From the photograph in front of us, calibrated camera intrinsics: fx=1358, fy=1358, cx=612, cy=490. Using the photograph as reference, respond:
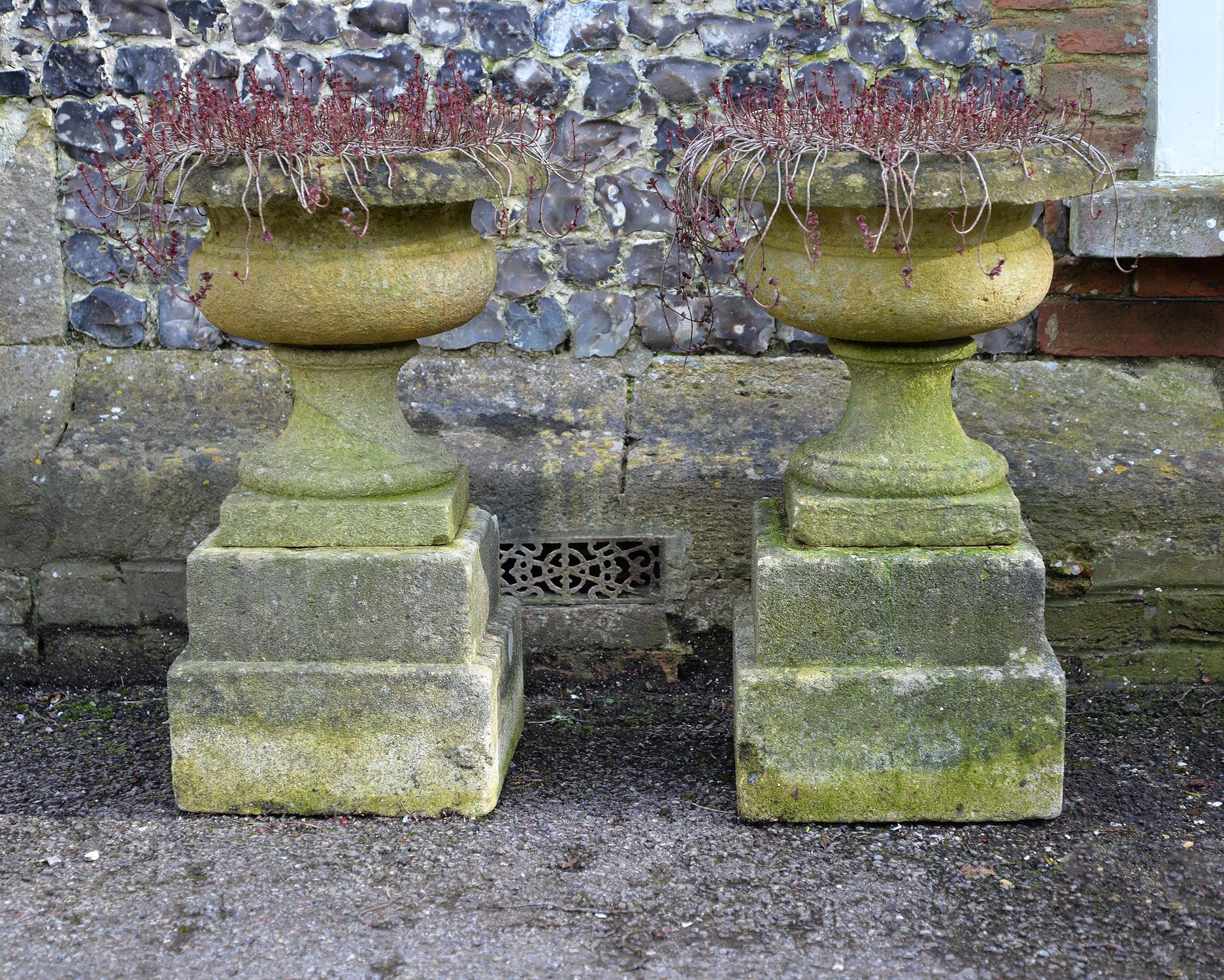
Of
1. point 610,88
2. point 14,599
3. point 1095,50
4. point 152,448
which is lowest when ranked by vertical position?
point 14,599

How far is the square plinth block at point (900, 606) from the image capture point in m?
2.88

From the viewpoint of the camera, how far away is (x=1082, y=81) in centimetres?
379

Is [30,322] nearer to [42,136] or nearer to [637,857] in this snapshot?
[42,136]

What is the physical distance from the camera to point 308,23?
386 cm

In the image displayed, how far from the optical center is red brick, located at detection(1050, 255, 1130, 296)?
12.8 ft

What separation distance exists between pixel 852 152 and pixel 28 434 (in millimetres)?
2494

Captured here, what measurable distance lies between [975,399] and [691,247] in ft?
3.80

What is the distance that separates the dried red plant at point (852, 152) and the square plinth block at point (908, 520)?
47cm

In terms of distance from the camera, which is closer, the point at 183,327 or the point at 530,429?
the point at 530,429

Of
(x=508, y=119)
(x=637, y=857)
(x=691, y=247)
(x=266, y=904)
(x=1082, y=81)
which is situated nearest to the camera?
(x=266, y=904)

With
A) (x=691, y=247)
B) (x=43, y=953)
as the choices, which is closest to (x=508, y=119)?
(x=691, y=247)

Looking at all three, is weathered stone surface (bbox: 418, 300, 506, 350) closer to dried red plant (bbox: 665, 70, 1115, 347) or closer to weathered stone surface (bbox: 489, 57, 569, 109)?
weathered stone surface (bbox: 489, 57, 569, 109)

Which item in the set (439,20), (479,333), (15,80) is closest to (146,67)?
(15,80)

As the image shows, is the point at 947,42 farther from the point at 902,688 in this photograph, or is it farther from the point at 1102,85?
the point at 902,688
